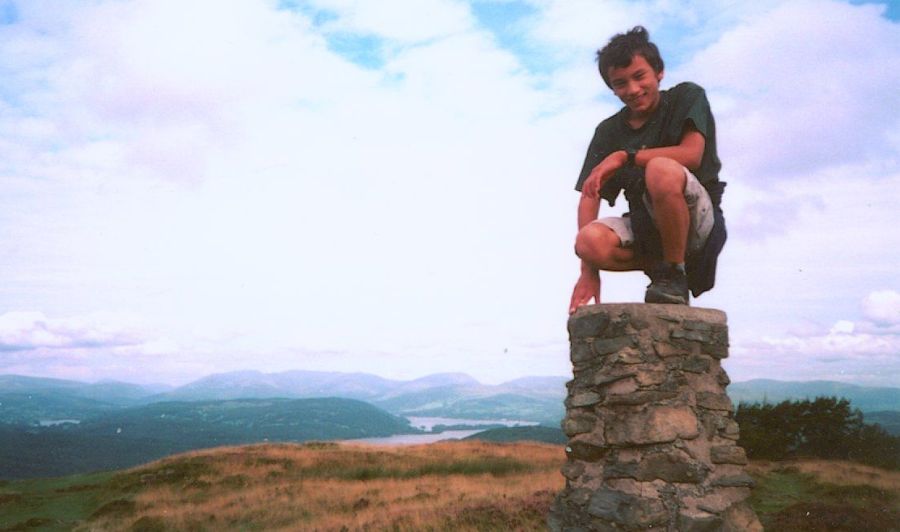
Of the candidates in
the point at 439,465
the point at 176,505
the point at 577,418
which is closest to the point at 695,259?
the point at 577,418

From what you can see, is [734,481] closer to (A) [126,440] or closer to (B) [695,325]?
(B) [695,325]

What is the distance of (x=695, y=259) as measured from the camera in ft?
13.8

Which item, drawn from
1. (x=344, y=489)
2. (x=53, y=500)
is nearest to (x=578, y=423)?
(x=344, y=489)

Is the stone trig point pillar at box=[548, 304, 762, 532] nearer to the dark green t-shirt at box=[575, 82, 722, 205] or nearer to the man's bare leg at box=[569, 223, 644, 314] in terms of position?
the man's bare leg at box=[569, 223, 644, 314]

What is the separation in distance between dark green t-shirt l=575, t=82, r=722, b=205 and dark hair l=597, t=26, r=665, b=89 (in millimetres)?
252

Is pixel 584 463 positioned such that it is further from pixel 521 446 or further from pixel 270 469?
pixel 521 446

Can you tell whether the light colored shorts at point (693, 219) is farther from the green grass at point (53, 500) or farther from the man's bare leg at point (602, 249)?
the green grass at point (53, 500)

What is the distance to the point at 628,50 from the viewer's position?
3.87m

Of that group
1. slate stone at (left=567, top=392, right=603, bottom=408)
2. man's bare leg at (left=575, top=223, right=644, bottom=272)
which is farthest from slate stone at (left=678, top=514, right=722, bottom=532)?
man's bare leg at (left=575, top=223, right=644, bottom=272)

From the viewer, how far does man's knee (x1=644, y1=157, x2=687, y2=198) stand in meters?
3.61

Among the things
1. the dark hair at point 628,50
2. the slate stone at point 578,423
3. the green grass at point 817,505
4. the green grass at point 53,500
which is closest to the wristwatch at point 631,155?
the dark hair at point 628,50

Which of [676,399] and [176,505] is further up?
[676,399]

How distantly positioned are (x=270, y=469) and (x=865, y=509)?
755 inches

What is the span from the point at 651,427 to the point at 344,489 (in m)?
16.7
